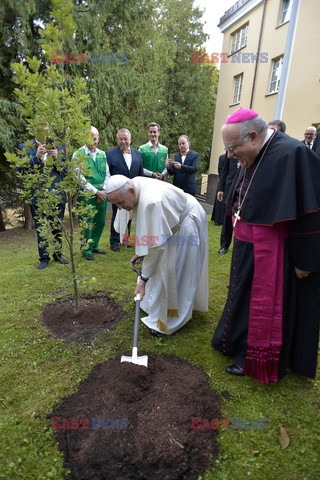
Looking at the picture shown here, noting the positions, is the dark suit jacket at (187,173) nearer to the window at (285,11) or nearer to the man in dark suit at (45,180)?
the man in dark suit at (45,180)

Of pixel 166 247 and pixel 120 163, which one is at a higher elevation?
pixel 120 163

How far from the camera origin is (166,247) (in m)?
3.13

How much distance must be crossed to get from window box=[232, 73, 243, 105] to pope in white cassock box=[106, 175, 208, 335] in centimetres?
1486

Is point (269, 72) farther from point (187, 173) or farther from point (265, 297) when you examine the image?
point (265, 297)

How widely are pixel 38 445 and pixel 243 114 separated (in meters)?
2.79

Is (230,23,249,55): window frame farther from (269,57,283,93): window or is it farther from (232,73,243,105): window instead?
(269,57,283,93): window

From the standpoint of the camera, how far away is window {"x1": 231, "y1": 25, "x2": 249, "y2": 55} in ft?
49.7

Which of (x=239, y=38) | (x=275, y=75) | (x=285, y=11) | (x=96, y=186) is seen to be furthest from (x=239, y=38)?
(x=96, y=186)

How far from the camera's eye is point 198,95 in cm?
2194

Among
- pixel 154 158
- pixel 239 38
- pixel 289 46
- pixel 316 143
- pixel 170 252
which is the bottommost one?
pixel 170 252

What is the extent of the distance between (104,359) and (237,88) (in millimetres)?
16741

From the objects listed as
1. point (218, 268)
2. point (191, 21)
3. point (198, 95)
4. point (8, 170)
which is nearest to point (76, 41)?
point (8, 170)

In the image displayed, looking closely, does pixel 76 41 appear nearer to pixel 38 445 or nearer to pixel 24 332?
pixel 24 332

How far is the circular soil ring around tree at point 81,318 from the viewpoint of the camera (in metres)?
3.45
